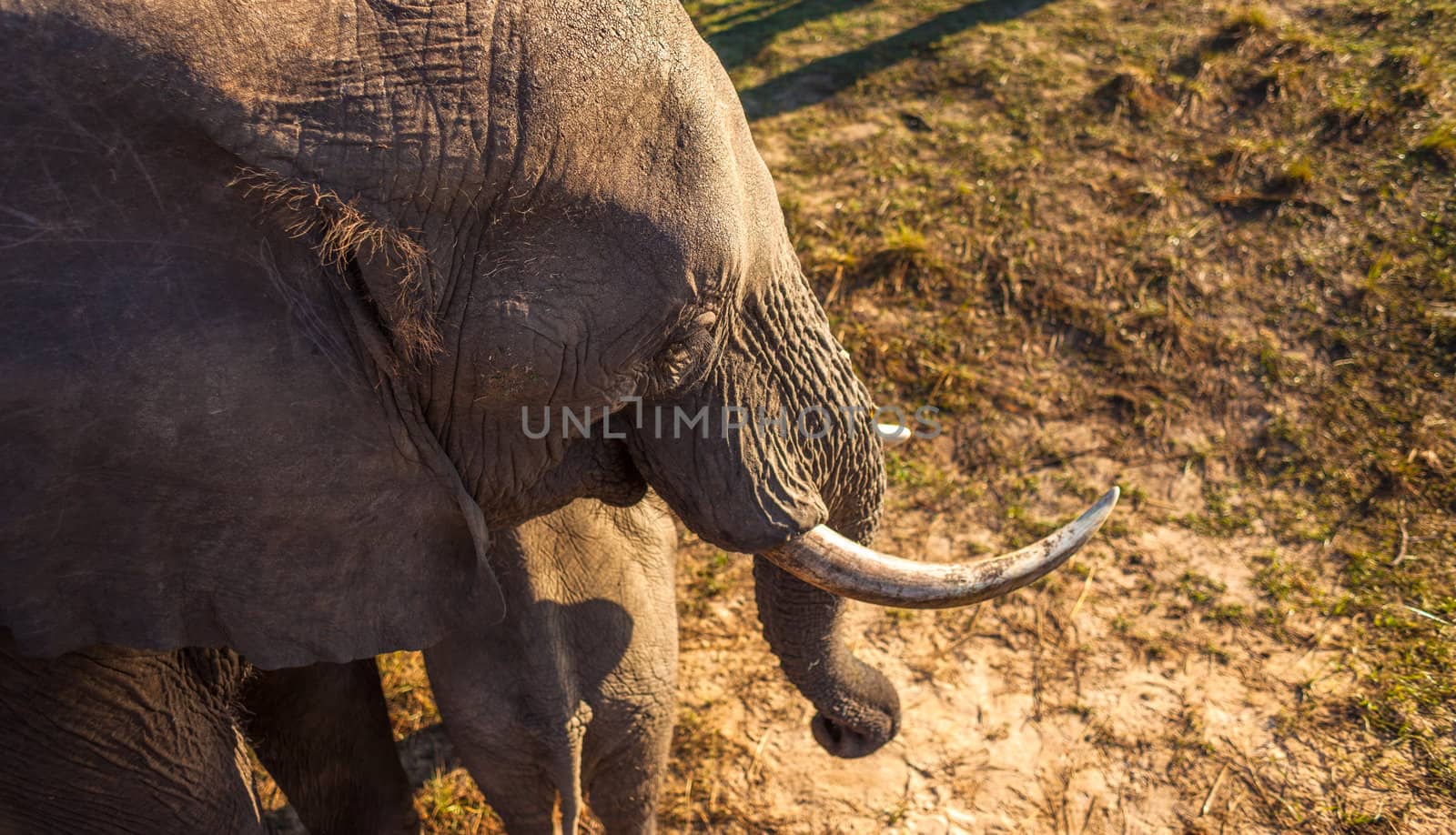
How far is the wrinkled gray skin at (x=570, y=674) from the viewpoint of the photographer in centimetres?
268

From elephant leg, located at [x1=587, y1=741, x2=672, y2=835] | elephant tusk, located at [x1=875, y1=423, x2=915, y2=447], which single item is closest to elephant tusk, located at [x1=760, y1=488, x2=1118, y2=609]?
elephant tusk, located at [x1=875, y1=423, x2=915, y2=447]

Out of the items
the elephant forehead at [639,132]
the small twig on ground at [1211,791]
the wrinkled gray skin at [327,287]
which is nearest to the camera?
the wrinkled gray skin at [327,287]

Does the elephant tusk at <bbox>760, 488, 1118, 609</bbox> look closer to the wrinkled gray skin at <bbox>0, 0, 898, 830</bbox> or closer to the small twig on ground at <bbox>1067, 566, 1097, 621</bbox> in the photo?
the wrinkled gray skin at <bbox>0, 0, 898, 830</bbox>

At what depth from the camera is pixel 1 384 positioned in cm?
151

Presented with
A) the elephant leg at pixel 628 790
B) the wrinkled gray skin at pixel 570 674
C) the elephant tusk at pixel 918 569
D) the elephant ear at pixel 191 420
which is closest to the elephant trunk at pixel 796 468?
the elephant tusk at pixel 918 569

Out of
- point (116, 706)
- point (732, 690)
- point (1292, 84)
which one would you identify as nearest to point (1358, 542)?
point (732, 690)

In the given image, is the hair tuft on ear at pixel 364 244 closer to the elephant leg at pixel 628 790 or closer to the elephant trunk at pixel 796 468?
the elephant trunk at pixel 796 468

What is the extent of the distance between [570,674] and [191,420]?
1.30 m

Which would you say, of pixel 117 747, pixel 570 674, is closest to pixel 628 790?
pixel 570 674

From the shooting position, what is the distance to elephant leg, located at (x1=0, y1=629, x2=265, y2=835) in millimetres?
1974

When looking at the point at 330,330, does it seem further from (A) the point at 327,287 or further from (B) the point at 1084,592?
(B) the point at 1084,592

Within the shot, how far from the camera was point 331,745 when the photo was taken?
305 cm

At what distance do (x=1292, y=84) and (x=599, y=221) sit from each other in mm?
5538

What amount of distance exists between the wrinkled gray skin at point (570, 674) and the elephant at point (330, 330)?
0.54m
